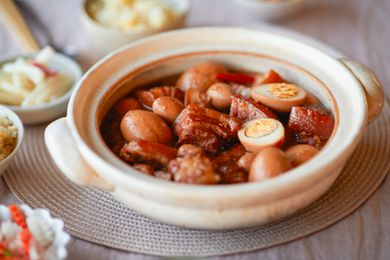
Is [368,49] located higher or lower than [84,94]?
lower

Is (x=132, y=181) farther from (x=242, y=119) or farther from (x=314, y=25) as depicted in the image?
(x=314, y=25)

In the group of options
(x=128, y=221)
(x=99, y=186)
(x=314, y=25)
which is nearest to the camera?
(x=99, y=186)

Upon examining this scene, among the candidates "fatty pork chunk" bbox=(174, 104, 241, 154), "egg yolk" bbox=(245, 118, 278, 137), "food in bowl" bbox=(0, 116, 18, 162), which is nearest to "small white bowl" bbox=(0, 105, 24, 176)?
"food in bowl" bbox=(0, 116, 18, 162)

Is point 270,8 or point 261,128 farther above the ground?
point 261,128

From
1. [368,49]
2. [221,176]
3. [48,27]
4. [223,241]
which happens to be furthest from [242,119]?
[48,27]

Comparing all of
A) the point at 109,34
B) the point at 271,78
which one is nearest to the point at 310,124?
the point at 271,78

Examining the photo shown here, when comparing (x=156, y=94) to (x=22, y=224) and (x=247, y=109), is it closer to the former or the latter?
(x=247, y=109)

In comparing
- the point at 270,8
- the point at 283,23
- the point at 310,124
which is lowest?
the point at 283,23
